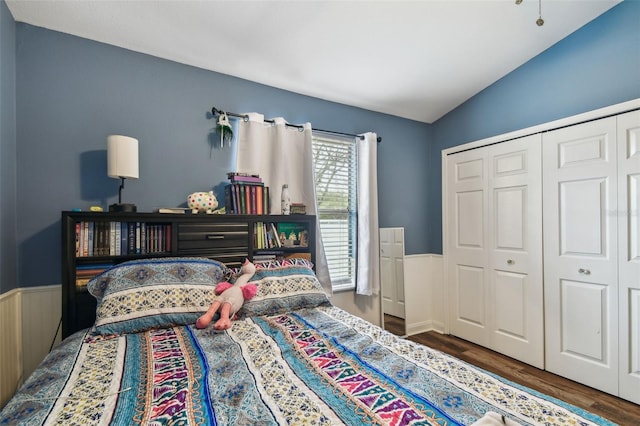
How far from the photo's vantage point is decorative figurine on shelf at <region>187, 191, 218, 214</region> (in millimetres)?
2197

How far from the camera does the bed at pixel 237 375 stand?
0.90 meters

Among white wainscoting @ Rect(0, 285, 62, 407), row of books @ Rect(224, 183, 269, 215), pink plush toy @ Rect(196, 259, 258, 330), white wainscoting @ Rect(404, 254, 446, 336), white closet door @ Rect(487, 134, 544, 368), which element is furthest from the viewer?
white wainscoting @ Rect(404, 254, 446, 336)

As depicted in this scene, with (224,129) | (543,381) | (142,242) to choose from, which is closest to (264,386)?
(142,242)

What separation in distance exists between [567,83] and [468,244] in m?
1.64

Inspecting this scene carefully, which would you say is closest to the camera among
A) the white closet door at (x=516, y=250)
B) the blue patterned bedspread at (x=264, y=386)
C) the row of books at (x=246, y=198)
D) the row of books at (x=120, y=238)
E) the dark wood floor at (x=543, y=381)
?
the blue patterned bedspread at (x=264, y=386)

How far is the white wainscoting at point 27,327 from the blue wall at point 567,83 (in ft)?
12.7

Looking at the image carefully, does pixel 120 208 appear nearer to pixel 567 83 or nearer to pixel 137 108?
pixel 137 108

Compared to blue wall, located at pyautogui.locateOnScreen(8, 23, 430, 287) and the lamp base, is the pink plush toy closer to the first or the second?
the lamp base

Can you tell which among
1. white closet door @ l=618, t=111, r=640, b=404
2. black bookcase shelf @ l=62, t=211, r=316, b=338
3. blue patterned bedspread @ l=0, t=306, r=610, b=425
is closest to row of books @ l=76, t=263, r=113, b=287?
black bookcase shelf @ l=62, t=211, r=316, b=338

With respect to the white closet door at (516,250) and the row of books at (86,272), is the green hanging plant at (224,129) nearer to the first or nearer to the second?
the row of books at (86,272)

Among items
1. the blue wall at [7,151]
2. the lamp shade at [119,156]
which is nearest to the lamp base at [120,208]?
the lamp shade at [119,156]

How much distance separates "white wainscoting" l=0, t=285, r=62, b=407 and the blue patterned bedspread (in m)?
0.65

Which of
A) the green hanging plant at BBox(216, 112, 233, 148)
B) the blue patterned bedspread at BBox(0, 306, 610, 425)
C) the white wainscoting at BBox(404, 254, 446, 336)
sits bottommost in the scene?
the white wainscoting at BBox(404, 254, 446, 336)

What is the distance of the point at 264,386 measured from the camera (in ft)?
3.50
